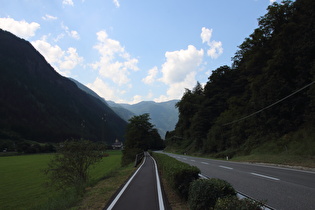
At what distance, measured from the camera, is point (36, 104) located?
487ft

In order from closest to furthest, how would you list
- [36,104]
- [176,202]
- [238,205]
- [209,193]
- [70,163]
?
[238,205] < [209,193] < [176,202] < [70,163] < [36,104]

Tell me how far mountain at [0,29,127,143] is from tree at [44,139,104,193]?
9625 centimetres

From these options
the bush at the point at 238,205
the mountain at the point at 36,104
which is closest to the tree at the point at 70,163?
the bush at the point at 238,205

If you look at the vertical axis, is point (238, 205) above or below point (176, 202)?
above

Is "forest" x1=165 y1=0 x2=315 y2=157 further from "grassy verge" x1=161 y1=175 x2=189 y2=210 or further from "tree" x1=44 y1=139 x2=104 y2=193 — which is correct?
"tree" x1=44 y1=139 x2=104 y2=193

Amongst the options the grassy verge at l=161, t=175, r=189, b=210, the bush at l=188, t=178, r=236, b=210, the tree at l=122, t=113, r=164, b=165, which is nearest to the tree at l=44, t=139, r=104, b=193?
the grassy verge at l=161, t=175, r=189, b=210

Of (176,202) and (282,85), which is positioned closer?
(176,202)

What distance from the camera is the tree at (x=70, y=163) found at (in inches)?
562

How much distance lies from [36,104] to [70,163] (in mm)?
153975

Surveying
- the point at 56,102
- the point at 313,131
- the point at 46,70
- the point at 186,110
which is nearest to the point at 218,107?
the point at 186,110

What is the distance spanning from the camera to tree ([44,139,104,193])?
46.8 feet

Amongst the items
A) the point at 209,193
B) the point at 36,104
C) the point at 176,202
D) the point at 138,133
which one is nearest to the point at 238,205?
the point at 209,193

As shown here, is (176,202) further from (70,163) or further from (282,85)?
(282,85)

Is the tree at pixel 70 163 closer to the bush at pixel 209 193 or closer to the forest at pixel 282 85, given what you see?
the bush at pixel 209 193
